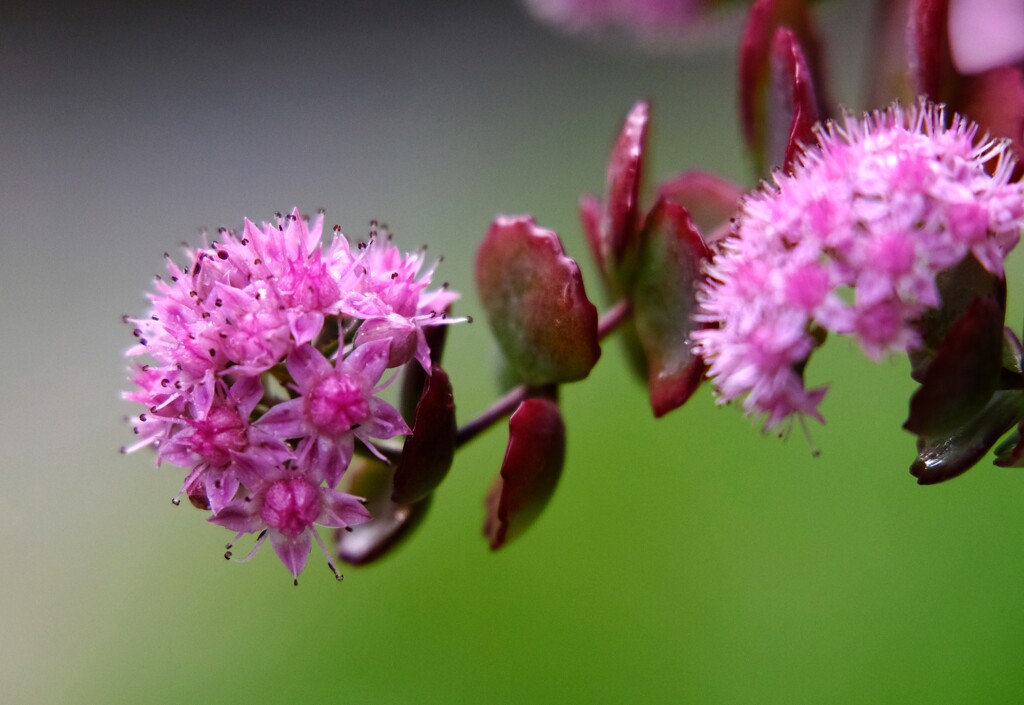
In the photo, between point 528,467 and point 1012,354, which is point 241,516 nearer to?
point 528,467

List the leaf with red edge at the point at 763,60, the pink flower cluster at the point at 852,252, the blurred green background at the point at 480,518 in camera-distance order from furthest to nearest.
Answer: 1. the blurred green background at the point at 480,518
2. the leaf with red edge at the point at 763,60
3. the pink flower cluster at the point at 852,252

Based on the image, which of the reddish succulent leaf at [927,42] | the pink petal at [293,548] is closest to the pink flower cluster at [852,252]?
the reddish succulent leaf at [927,42]

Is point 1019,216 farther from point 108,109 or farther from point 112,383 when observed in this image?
point 108,109

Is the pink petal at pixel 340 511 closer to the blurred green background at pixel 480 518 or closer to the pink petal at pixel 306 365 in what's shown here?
the pink petal at pixel 306 365

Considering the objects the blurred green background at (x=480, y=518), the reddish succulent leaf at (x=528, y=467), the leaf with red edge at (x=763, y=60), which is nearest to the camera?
the reddish succulent leaf at (x=528, y=467)

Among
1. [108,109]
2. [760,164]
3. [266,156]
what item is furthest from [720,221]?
[108,109]

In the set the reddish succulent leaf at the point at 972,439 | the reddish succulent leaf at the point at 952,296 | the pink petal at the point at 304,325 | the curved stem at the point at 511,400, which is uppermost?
the pink petal at the point at 304,325

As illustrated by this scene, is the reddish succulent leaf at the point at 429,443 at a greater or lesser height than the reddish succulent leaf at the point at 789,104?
lesser
